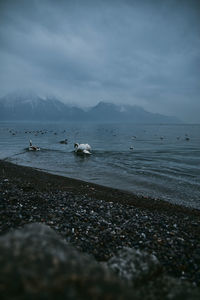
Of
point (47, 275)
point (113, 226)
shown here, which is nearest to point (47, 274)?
point (47, 275)

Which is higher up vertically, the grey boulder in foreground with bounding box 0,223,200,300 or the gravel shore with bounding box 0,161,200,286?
the grey boulder in foreground with bounding box 0,223,200,300

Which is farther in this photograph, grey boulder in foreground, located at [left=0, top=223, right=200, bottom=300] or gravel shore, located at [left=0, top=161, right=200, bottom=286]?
gravel shore, located at [left=0, top=161, right=200, bottom=286]

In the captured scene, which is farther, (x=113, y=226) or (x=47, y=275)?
(x=113, y=226)

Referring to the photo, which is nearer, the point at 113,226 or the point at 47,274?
the point at 47,274

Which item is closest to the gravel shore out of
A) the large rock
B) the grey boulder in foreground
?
the grey boulder in foreground

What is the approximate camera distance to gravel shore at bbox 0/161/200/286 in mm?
A: 5862

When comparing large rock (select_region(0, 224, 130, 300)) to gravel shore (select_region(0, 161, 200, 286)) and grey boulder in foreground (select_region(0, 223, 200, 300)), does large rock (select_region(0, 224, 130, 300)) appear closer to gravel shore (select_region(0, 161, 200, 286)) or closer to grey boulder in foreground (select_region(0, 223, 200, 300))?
grey boulder in foreground (select_region(0, 223, 200, 300))

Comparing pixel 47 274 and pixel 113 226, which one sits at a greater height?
pixel 47 274

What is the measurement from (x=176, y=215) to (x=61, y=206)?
6.78 metres

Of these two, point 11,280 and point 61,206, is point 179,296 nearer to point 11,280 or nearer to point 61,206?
point 11,280

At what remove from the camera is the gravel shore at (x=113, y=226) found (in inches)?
231

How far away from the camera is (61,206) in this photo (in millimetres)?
9320

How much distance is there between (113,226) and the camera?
25.0ft

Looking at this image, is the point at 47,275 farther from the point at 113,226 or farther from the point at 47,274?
the point at 113,226
